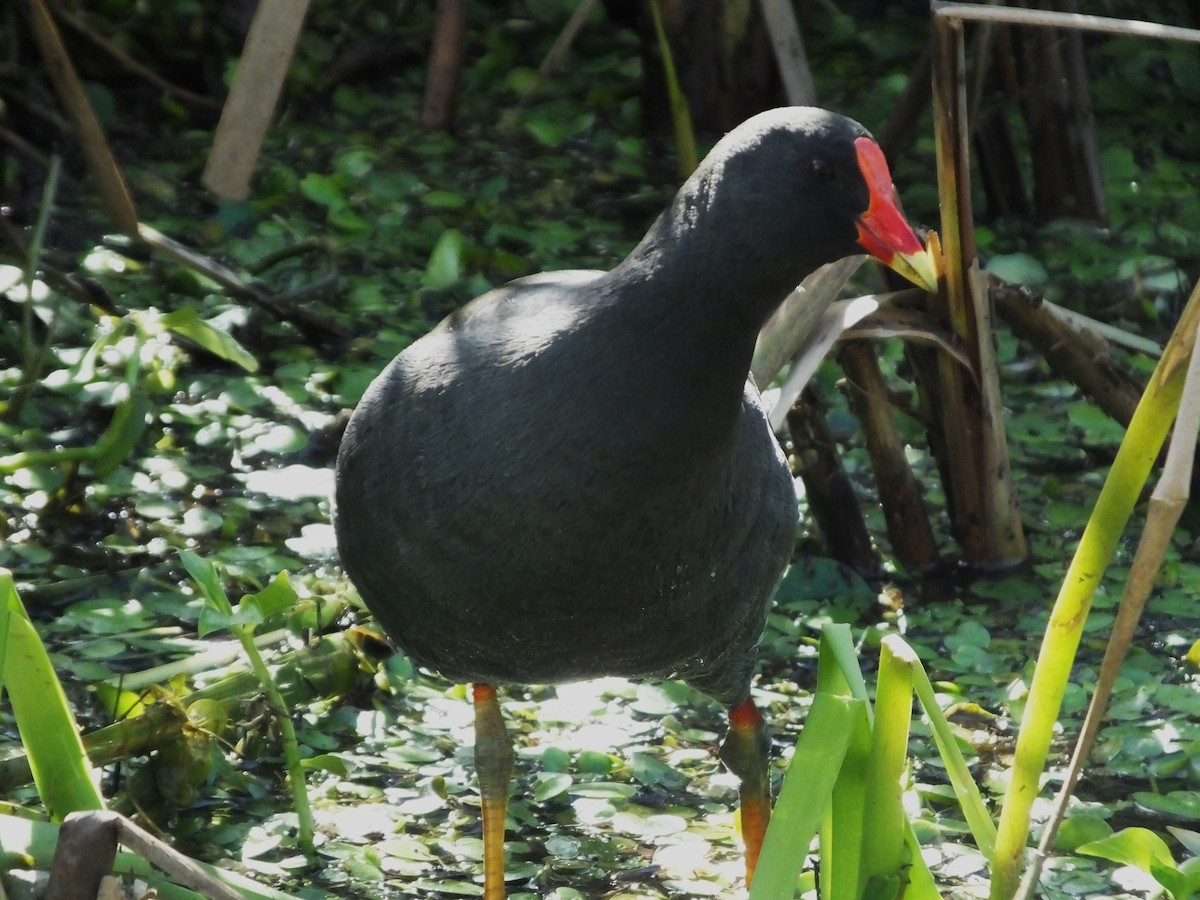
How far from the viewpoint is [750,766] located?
7.91 ft

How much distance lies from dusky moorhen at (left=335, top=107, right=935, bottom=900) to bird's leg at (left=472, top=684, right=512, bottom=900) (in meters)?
0.23

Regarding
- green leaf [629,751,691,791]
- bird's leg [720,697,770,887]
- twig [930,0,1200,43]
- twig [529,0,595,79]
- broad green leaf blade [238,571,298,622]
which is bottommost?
green leaf [629,751,691,791]

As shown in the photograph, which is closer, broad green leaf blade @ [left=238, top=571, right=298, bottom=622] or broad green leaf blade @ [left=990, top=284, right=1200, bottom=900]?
broad green leaf blade @ [left=990, top=284, right=1200, bottom=900]

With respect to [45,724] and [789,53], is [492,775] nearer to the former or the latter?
[45,724]

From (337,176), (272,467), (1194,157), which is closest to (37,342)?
(272,467)

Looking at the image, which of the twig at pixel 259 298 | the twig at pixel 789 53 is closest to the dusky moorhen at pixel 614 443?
the twig at pixel 259 298

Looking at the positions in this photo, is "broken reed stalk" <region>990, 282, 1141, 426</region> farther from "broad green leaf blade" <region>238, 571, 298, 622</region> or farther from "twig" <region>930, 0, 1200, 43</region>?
"broad green leaf blade" <region>238, 571, 298, 622</region>

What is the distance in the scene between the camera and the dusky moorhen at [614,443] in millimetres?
1808

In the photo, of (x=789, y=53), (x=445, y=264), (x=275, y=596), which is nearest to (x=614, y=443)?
(x=275, y=596)

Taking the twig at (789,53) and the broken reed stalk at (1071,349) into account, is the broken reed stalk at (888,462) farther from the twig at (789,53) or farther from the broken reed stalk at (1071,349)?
the twig at (789,53)

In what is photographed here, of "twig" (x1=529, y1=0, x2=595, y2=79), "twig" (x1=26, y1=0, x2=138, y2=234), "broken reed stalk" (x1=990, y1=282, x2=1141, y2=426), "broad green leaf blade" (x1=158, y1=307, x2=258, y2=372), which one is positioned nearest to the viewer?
"twig" (x1=26, y1=0, x2=138, y2=234)

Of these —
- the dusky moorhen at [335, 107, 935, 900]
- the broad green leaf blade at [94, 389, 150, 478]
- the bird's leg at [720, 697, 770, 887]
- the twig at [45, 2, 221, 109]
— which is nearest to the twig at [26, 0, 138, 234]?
the broad green leaf blade at [94, 389, 150, 478]

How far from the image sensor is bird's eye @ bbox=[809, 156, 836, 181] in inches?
70.7

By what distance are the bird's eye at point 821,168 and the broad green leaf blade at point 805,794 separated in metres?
0.55
